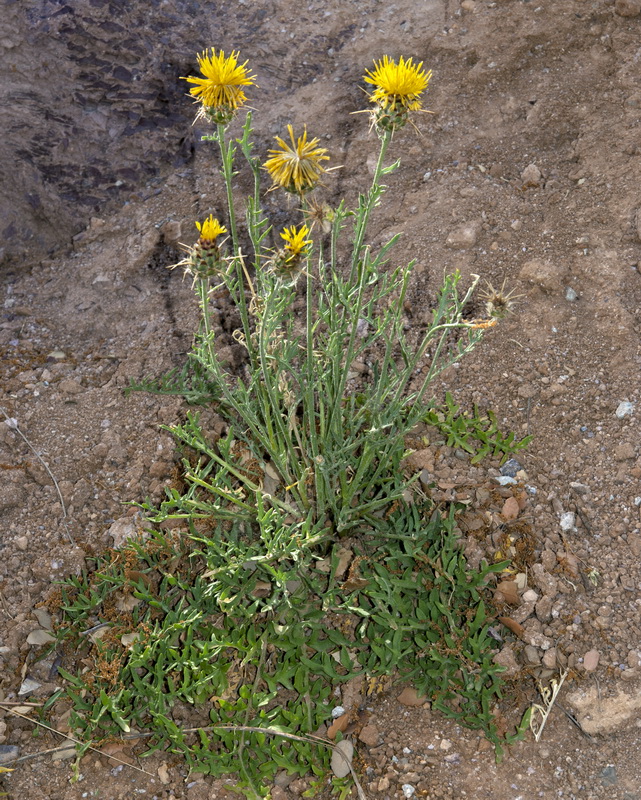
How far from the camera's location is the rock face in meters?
4.04

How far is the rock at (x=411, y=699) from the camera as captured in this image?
2.66 meters

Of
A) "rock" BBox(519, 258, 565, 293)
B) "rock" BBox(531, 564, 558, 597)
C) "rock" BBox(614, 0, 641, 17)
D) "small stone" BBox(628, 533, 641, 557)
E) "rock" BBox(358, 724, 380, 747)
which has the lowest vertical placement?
"rock" BBox(358, 724, 380, 747)

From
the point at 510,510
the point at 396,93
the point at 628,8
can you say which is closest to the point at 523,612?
the point at 510,510

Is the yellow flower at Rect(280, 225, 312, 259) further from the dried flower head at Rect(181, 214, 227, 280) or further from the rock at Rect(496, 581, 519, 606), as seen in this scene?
the rock at Rect(496, 581, 519, 606)

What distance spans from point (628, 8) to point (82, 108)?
3027 millimetres

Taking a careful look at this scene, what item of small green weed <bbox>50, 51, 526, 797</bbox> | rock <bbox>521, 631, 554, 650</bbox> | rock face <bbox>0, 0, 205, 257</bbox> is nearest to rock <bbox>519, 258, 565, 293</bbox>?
small green weed <bbox>50, 51, 526, 797</bbox>

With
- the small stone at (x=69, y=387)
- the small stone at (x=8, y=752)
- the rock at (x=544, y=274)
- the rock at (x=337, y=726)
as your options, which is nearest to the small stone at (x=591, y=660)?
the rock at (x=337, y=726)

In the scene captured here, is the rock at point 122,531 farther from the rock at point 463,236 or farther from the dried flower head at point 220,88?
the rock at point 463,236

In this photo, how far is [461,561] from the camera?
2816 millimetres

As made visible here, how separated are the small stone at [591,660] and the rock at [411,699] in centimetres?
60

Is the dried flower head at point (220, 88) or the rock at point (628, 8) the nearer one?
the dried flower head at point (220, 88)

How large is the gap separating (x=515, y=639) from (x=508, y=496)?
0.57m

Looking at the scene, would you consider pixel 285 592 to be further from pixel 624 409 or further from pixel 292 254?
pixel 624 409

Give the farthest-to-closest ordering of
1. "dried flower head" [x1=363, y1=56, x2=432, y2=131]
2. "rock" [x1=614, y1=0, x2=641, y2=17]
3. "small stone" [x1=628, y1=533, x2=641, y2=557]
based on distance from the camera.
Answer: "rock" [x1=614, y1=0, x2=641, y2=17]
"small stone" [x1=628, y1=533, x2=641, y2=557]
"dried flower head" [x1=363, y1=56, x2=432, y2=131]
